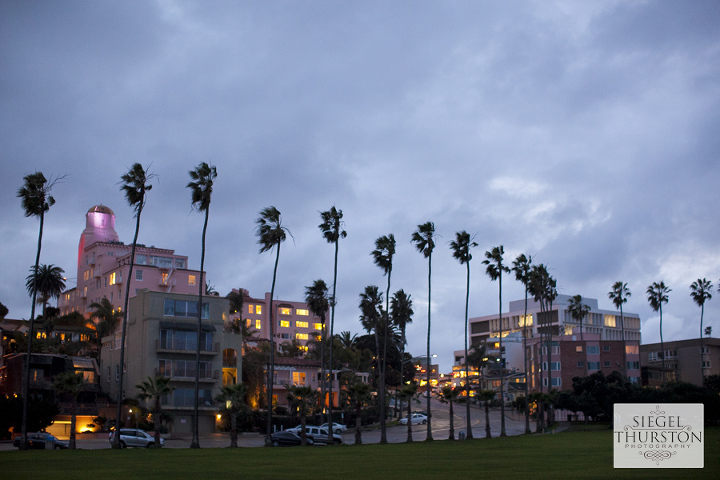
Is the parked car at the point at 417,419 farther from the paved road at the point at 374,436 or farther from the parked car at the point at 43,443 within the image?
the parked car at the point at 43,443

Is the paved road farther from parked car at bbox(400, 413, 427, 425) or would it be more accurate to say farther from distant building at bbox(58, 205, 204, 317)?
distant building at bbox(58, 205, 204, 317)

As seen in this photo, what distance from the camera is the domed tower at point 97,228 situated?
129 metres

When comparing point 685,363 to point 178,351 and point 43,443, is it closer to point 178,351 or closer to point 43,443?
point 178,351

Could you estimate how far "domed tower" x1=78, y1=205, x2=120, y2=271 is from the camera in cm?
12938

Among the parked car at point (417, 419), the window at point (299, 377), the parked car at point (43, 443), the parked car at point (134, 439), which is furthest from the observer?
the window at point (299, 377)

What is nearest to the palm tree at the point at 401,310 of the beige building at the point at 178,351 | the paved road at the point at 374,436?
the paved road at the point at 374,436

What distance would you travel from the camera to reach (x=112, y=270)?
11619 cm

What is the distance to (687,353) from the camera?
126m

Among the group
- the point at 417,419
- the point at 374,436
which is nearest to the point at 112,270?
the point at 417,419

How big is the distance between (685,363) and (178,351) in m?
92.4

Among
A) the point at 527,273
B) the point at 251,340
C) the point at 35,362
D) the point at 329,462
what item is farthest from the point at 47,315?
the point at 329,462

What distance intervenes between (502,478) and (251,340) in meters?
90.9

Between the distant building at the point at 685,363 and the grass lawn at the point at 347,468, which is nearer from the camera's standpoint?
the grass lawn at the point at 347,468

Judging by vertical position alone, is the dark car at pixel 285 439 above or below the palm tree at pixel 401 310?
below
